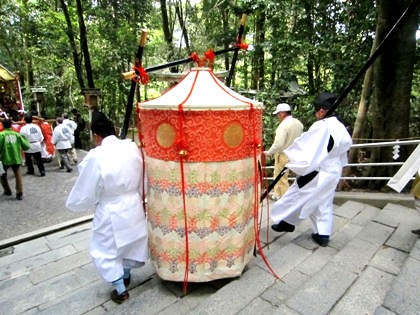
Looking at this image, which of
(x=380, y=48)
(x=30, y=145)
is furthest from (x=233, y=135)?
(x=30, y=145)

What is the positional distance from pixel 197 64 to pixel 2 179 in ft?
21.4

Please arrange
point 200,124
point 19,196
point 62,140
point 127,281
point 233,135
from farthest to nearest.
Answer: point 62,140 < point 19,196 < point 127,281 < point 233,135 < point 200,124

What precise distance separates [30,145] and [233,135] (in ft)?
26.7

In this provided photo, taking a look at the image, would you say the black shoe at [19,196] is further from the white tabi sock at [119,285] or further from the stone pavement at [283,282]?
the white tabi sock at [119,285]

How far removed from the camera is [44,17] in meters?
14.4

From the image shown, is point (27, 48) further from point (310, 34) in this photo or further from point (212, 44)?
point (310, 34)

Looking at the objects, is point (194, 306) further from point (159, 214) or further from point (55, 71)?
point (55, 71)

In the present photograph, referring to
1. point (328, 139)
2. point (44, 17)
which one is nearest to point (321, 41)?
point (328, 139)

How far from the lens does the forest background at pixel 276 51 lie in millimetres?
5805

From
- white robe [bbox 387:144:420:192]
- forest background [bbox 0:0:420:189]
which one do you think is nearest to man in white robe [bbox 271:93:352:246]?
white robe [bbox 387:144:420:192]

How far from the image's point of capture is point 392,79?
568 cm

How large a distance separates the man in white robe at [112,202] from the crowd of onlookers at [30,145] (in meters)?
4.51

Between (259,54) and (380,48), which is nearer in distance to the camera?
(380,48)

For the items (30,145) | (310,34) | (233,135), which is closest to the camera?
(233,135)
